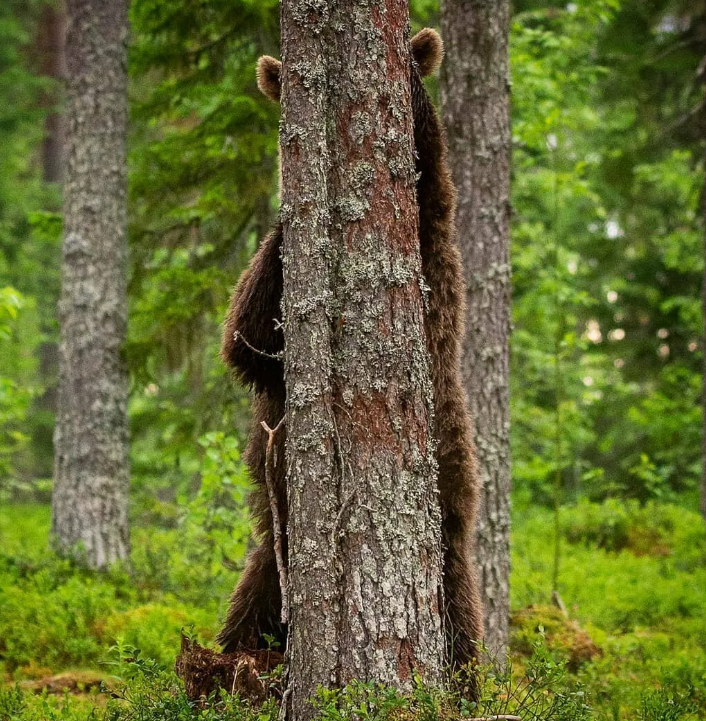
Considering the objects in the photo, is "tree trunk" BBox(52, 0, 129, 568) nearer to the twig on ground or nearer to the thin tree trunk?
the twig on ground

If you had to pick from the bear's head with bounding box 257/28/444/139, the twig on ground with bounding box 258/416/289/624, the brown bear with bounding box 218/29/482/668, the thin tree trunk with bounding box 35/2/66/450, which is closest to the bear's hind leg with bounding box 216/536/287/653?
the brown bear with bounding box 218/29/482/668

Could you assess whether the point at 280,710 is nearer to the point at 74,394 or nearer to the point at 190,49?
the point at 74,394

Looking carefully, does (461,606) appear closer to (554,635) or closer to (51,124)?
(554,635)

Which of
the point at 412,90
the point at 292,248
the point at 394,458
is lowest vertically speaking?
the point at 394,458

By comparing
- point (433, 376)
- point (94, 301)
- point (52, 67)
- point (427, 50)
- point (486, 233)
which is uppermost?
point (52, 67)

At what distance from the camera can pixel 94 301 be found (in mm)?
8711

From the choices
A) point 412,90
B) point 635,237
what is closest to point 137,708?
point 412,90

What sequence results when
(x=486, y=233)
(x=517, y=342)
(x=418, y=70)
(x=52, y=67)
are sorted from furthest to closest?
1. (x=52, y=67)
2. (x=517, y=342)
3. (x=486, y=233)
4. (x=418, y=70)

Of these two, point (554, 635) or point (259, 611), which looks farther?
point (554, 635)

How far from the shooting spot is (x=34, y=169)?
27469mm

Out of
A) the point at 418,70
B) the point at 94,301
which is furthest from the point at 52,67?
the point at 418,70

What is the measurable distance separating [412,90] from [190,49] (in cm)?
702

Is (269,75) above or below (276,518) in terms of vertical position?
above

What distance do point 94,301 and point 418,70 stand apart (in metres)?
5.71
